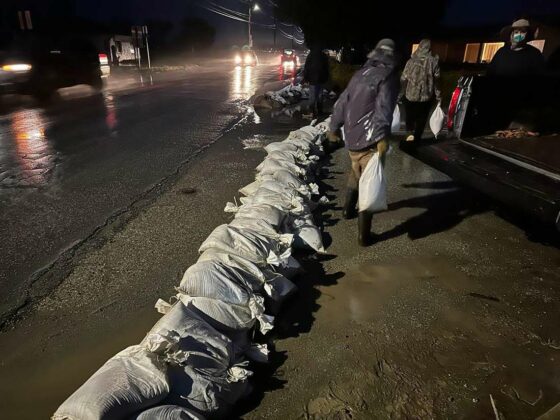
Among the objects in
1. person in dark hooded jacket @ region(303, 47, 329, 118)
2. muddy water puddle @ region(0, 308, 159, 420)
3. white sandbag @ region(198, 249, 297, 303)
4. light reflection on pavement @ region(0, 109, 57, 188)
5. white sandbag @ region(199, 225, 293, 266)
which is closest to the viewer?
muddy water puddle @ region(0, 308, 159, 420)

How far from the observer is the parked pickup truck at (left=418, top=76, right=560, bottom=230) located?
317cm

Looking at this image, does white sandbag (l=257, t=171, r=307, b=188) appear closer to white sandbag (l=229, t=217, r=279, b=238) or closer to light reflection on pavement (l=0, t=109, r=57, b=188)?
white sandbag (l=229, t=217, r=279, b=238)

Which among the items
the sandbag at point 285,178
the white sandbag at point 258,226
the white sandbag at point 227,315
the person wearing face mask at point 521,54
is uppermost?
the person wearing face mask at point 521,54

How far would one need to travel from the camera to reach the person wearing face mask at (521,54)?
456 cm

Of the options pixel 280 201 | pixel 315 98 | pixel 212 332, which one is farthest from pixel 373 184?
pixel 315 98

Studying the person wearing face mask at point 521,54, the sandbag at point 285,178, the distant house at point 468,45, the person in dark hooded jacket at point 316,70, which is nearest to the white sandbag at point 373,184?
the sandbag at point 285,178

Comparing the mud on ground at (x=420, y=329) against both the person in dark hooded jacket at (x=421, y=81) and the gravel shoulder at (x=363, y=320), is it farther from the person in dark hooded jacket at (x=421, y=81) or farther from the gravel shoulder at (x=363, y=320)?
the person in dark hooded jacket at (x=421, y=81)

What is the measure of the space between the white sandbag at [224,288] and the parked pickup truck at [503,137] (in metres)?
2.15

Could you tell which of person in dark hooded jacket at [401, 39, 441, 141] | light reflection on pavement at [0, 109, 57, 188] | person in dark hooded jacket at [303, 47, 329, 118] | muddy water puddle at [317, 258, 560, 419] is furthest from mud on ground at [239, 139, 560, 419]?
person in dark hooded jacket at [303, 47, 329, 118]

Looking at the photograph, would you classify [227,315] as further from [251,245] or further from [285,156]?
[285,156]

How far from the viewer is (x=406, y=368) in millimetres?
2104

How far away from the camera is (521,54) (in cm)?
464

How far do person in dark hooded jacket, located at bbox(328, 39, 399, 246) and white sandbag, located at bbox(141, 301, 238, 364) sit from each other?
5.80 feet

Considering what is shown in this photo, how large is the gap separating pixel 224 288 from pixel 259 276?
0.87 feet
